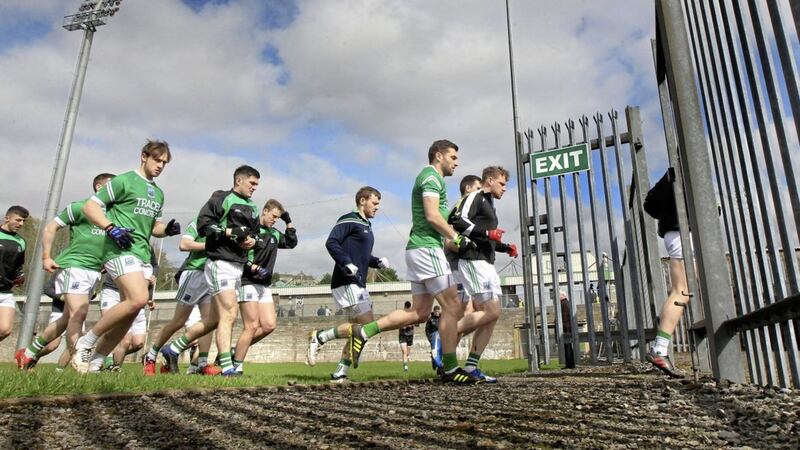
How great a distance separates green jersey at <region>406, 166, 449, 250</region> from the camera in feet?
17.6

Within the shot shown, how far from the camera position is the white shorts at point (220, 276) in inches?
235

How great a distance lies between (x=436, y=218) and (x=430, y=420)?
2785 mm

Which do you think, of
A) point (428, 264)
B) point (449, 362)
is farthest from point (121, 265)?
point (449, 362)

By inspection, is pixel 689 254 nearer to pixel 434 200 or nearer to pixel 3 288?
pixel 434 200

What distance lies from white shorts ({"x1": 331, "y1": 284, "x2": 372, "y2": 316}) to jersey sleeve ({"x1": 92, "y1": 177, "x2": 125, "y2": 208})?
2635mm

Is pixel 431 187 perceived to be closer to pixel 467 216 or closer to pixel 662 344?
pixel 467 216

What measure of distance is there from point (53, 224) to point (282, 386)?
327 centimetres

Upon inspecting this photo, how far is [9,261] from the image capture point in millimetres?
7344

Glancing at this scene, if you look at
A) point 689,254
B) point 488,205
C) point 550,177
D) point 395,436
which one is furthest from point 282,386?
point 550,177

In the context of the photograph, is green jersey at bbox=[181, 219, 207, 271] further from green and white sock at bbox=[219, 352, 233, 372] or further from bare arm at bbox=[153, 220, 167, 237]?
green and white sock at bbox=[219, 352, 233, 372]

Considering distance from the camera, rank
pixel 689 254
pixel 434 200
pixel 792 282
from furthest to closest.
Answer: pixel 434 200
pixel 689 254
pixel 792 282

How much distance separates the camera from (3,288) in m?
7.25

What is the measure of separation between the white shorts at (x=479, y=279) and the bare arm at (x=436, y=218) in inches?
37.9

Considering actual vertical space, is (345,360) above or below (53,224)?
below
